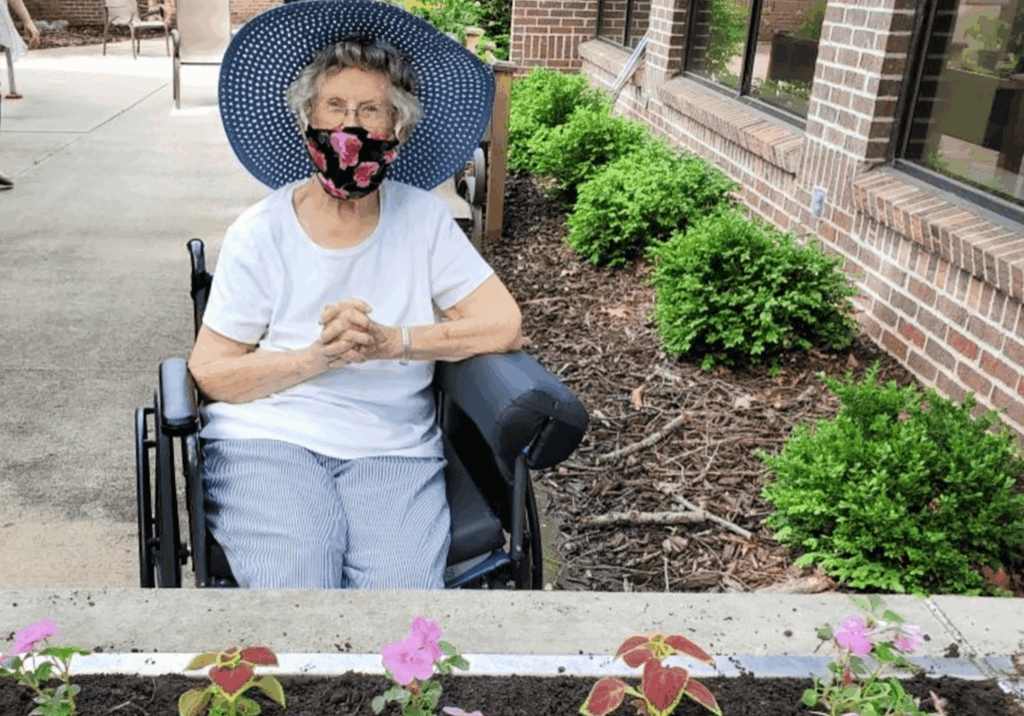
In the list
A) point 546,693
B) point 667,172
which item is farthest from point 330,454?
point 667,172

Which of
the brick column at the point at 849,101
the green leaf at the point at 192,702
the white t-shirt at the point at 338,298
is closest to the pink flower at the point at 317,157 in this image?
the white t-shirt at the point at 338,298

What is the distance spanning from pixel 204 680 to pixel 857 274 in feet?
11.7

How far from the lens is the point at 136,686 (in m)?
1.45

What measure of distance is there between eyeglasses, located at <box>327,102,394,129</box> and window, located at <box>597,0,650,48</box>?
6556mm

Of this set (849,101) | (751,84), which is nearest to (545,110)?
(751,84)

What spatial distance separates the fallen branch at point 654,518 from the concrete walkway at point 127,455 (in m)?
1.36

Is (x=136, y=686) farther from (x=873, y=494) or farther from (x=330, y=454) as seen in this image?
(x=873, y=494)

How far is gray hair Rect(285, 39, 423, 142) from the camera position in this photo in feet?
8.06

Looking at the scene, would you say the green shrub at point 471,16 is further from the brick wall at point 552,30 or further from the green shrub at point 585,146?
the green shrub at point 585,146

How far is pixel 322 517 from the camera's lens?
Answer: 226 cm

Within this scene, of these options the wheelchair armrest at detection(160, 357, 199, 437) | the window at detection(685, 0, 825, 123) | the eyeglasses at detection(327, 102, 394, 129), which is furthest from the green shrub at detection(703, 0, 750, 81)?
the wheelchair armrest at detection(160, 357, 199, 437)

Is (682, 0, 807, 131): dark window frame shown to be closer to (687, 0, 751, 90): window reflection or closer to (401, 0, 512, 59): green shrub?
(687, 0, 751, 90): window reflection

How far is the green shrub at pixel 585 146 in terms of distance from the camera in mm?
6777

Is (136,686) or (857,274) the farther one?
(857,274)
